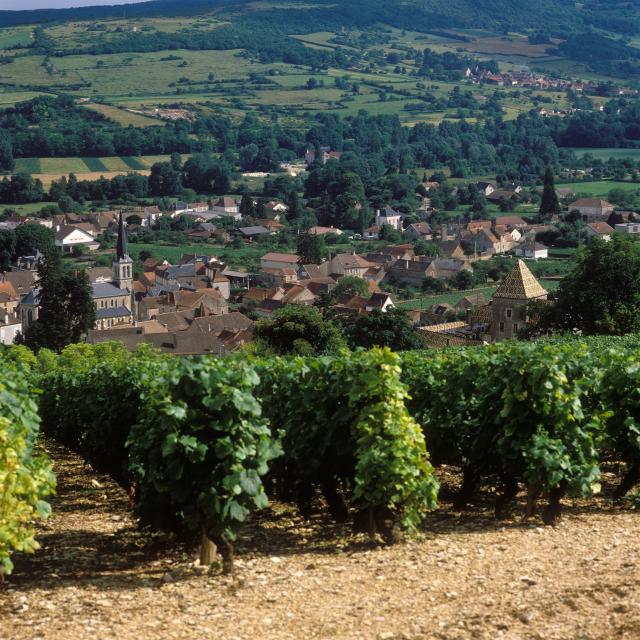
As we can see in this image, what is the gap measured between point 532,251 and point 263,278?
2442cm

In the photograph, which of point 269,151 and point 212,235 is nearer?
point 212,235

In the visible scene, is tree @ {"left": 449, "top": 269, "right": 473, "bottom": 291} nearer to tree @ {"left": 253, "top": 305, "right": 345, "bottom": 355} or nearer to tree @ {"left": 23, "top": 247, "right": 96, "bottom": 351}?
tree @ {"left": 23, "top": 247, "right": 96, "bottom": 351}

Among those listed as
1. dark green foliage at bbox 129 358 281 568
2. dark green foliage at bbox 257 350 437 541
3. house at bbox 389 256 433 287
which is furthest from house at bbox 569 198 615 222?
dark green foliage at bbox 129 358 281 568

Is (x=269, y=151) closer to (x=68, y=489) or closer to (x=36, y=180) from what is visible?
(x=36, y=180)

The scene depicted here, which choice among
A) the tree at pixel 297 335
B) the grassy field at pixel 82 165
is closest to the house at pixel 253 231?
the grassy field at pixel 82 165

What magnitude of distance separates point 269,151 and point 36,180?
4356 cm

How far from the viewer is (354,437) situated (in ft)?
37.5

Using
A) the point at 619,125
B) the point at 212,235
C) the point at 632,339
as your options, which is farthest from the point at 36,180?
the point at 632,339

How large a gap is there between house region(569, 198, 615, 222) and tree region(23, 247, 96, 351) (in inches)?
2702

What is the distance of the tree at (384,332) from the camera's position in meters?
47.5

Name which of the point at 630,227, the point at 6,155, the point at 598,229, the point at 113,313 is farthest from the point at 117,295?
the point at 6,155

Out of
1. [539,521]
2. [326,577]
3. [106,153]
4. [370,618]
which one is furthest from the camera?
[106,153]

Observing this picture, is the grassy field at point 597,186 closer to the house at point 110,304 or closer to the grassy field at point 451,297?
the grassy field at point 451,297

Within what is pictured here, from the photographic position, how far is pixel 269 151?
6949 inches
